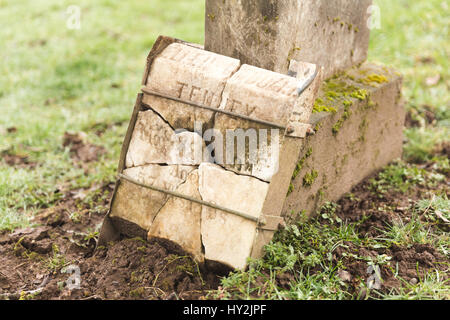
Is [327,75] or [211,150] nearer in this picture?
[211,150]

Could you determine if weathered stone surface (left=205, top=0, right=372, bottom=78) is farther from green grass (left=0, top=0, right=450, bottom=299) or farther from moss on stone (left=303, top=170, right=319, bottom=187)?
green grass (left=0, top=0, right=450, bottom=299)

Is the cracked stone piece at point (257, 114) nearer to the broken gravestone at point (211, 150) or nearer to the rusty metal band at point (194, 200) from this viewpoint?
the broken gravestone at point (211, 150)

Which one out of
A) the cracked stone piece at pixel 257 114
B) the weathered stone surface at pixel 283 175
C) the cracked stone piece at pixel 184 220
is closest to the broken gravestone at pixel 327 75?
the weathered stone surface at pixel 283 175

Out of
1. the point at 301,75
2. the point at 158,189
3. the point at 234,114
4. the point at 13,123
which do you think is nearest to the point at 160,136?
the point at 158,189

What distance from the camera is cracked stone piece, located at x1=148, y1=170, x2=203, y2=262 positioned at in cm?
229

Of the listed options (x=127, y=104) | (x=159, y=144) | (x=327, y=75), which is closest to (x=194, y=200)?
(x=159, y=144)

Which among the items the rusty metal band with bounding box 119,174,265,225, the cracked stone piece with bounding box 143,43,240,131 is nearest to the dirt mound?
the rusty metal band with bounding box 119,174,265,225

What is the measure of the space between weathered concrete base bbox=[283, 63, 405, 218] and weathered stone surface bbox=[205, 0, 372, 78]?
0.33 m

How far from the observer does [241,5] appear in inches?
96.7

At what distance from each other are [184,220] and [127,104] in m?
2.62

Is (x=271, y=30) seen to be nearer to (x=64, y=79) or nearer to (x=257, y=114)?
(x=257, y=114)

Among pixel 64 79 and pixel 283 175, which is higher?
pixel 64 79

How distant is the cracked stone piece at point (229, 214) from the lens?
217 centimetres

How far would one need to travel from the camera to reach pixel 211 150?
2320 mm
